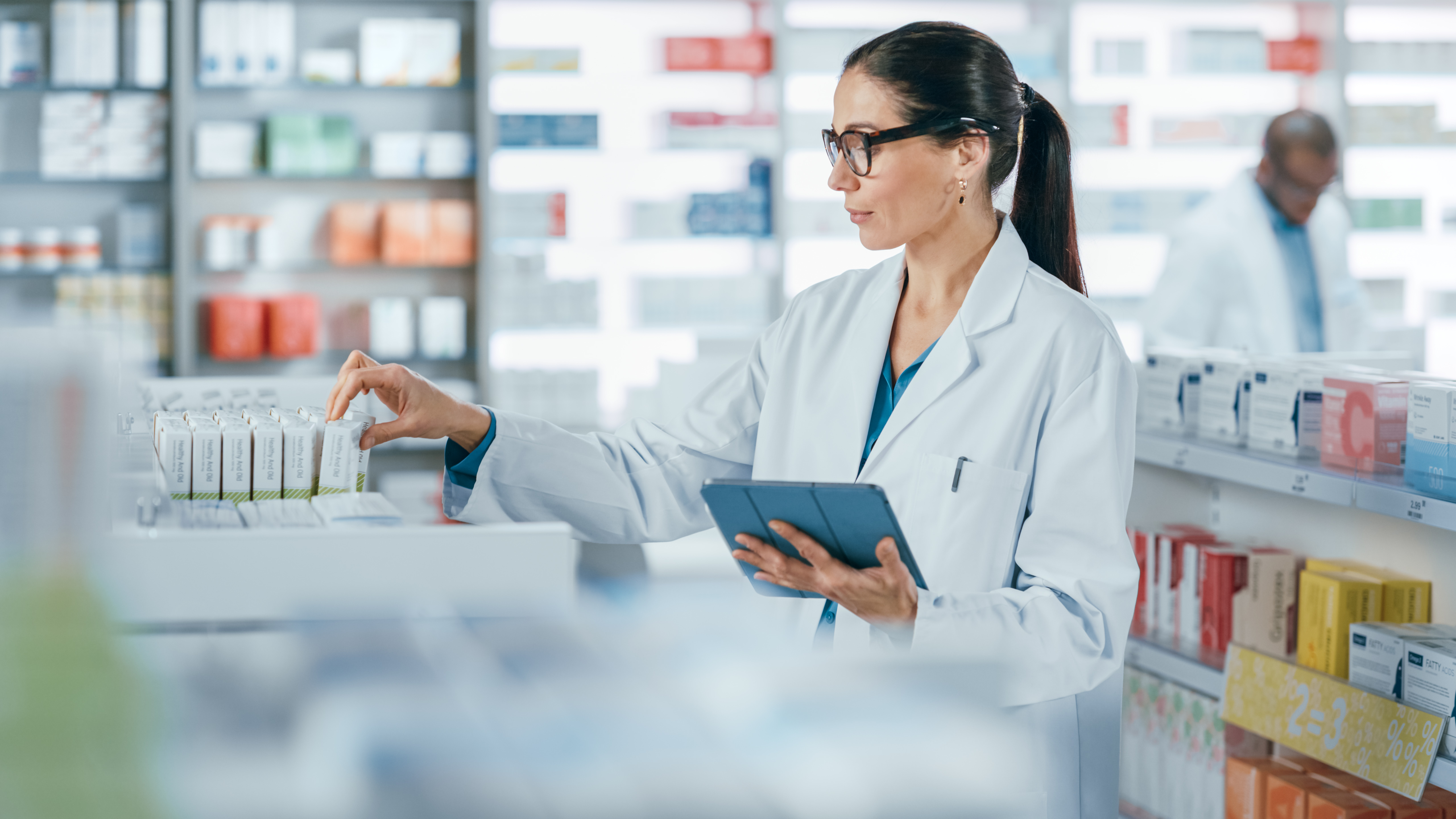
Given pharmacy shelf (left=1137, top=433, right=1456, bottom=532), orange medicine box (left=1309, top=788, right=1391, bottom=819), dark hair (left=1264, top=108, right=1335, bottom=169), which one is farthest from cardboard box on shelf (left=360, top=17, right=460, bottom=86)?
orange medicine box (left=1309, top=788, right=1391, bottom=819)

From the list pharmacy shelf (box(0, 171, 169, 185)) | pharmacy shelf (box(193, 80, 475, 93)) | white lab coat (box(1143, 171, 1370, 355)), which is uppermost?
pharmacy shelf (box(193, 80, 475, 93))

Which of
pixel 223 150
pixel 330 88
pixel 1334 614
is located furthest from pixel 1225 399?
pixel 223 150

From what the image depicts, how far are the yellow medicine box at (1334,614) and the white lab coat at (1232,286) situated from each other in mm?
2191

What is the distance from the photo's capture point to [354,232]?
5.40 m

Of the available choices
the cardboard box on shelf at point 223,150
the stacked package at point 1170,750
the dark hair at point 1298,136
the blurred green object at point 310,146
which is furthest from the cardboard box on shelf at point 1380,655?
the cardboard box on shelf at point 223,150

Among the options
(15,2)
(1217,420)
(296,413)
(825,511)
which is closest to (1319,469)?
(1217,420)

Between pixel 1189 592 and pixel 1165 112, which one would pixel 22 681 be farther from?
pixel 1165 112

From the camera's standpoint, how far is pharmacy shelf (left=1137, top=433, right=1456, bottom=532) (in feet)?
6.89

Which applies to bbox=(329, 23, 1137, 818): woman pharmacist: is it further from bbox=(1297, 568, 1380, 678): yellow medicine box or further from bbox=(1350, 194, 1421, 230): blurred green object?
bbox=(1350, 194, 1421, 230): blurred green object

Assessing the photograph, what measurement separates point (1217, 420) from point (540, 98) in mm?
3559

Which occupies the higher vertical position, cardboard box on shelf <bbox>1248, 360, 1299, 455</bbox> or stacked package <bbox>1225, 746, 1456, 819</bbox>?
cardboard box on shelf <bbox>1248, 360, 1299, 455</bbox>

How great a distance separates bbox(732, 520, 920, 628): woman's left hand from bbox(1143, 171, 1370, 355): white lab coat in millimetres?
3455

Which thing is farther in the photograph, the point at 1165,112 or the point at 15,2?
the point at 1165,112

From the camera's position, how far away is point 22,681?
507 millimetres
